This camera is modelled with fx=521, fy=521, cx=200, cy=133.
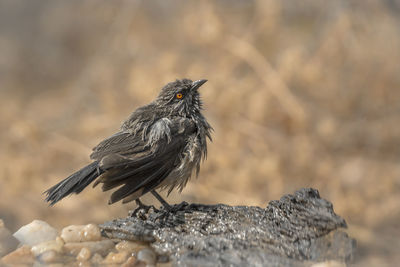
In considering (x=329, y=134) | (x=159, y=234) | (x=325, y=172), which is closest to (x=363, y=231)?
(x=325, y=172)

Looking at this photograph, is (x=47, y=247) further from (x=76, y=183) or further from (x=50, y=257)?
(x=76, y=183)

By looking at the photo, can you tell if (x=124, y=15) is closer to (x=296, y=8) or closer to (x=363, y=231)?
(x=296, y=8)

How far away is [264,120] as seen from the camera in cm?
902

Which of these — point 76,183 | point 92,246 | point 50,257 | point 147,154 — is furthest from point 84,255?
point 147,154

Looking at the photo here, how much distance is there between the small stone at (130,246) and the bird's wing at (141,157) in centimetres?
37

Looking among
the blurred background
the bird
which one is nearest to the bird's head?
the bird

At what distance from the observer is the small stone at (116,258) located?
376cm

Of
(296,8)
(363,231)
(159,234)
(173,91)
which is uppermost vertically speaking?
(296,8)

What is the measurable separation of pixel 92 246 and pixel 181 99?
160 cm

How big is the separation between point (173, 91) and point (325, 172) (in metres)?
4.48

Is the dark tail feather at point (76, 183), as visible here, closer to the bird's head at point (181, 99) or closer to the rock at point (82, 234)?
the rock at point (82, 234)

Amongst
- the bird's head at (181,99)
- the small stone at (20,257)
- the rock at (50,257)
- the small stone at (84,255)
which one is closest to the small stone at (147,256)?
the small stone at (84,255)

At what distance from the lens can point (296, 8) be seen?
12961mm

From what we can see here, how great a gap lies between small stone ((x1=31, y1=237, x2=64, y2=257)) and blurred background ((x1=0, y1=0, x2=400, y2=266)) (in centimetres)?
412
